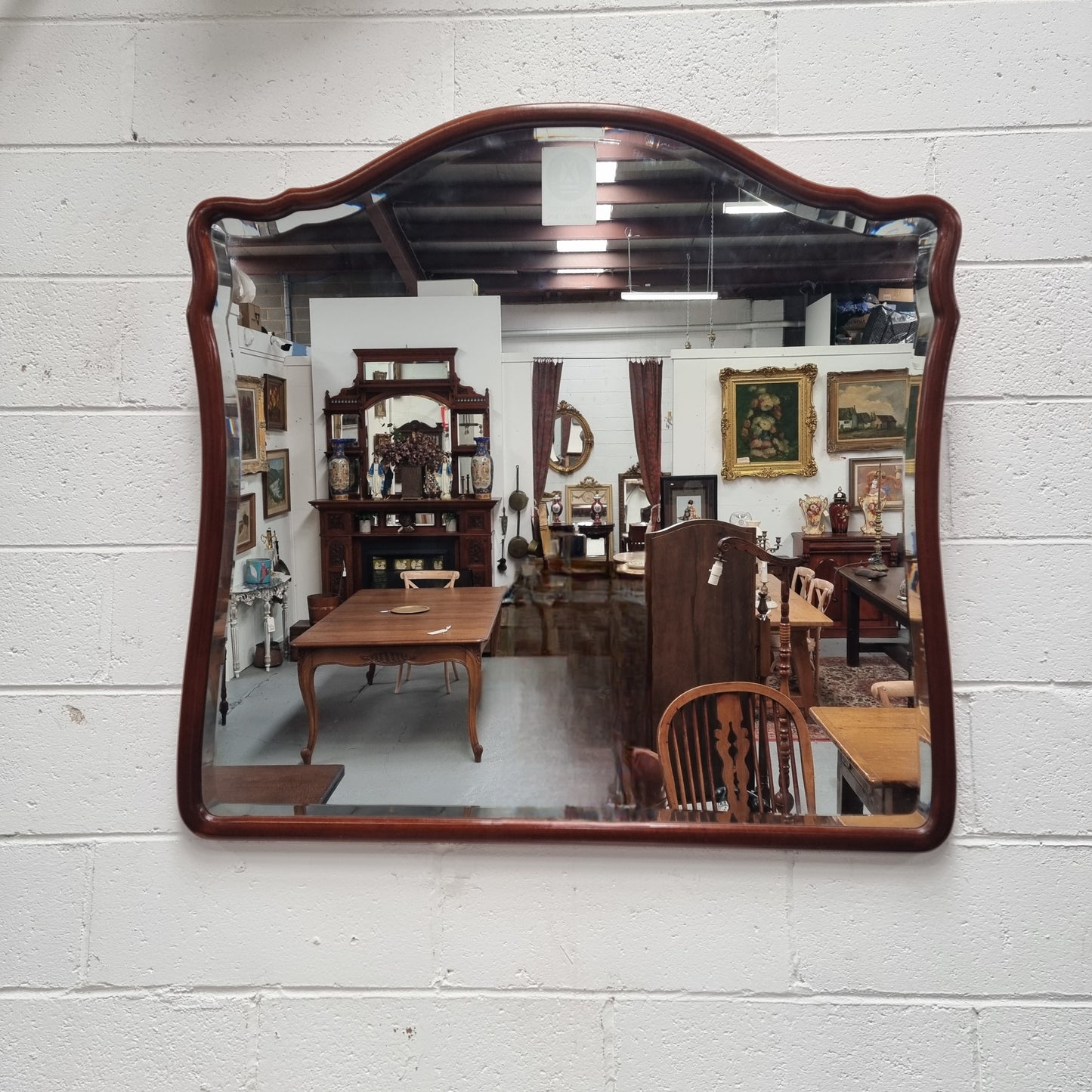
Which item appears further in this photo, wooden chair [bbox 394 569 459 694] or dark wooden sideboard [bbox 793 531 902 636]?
wooden chair [bbox 394 569 459 694]

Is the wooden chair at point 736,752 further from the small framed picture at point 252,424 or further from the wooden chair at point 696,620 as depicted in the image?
the small framed picture at point 252,424

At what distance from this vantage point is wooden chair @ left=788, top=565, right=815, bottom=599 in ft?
4.04

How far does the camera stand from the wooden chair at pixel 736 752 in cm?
124

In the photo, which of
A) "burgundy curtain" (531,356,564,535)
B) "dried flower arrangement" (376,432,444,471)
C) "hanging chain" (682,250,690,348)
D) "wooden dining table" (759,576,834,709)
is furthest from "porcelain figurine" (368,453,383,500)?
"wooden dining table" (759,576,834,709)

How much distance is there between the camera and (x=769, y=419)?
1.25 metres

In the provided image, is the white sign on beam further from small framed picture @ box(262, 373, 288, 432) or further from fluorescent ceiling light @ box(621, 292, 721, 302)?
small framed picture @ box(262, 373, 288, 432)

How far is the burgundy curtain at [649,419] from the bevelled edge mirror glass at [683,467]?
0.04 feet

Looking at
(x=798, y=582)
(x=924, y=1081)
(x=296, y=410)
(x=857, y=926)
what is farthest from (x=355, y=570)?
(x=924, y=1081)

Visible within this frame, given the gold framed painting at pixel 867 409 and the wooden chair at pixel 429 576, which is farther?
the wooden chair at pixel 429 576

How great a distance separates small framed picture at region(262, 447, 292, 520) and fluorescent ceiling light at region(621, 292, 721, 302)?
559 millimetres

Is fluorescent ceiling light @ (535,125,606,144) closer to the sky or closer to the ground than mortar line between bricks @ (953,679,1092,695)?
closer to the sky

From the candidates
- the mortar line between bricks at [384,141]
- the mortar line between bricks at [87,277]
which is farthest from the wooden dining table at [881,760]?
the mortar line between bricks at [87,277]

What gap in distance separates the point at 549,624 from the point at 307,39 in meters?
0.96

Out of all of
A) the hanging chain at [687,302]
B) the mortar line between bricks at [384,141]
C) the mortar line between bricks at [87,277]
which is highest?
the mortar line between bricks at [384,141]
